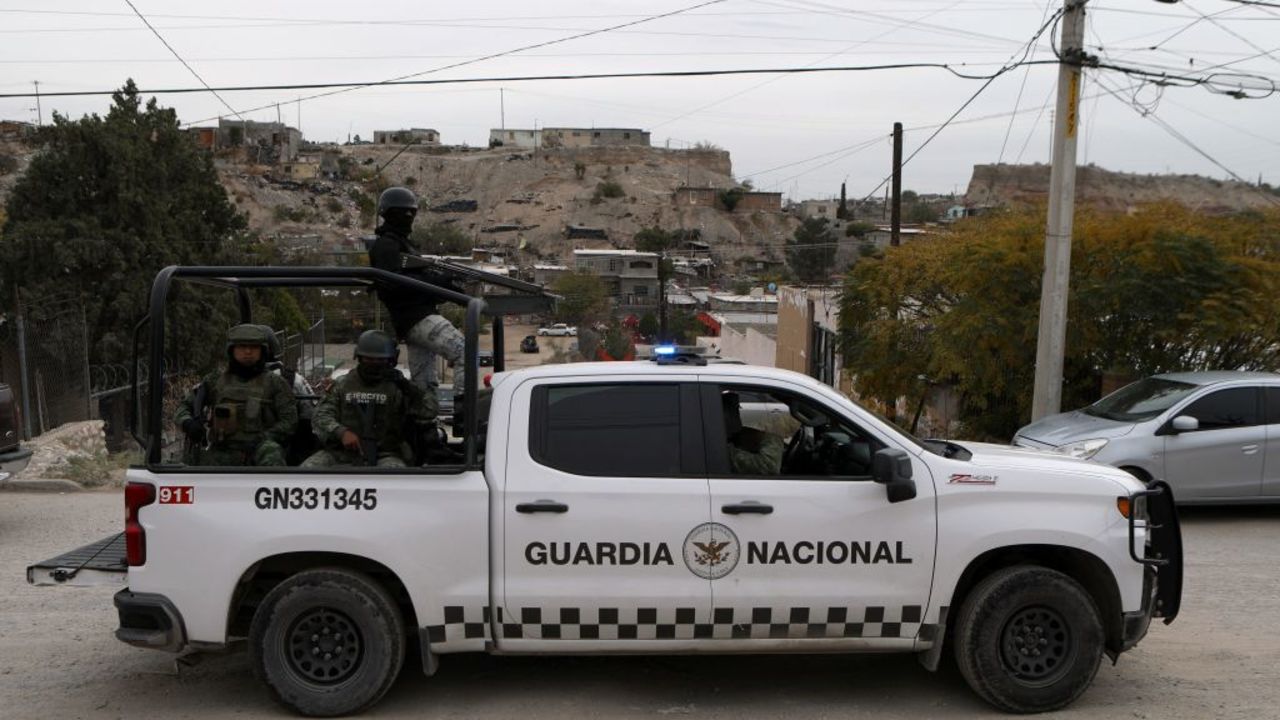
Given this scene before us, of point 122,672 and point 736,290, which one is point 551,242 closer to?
point 736,290

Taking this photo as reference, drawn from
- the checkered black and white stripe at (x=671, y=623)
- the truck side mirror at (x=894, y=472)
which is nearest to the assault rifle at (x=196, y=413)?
the checkered black and white stripe at (x=671, y=623)

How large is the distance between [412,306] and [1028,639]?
4082mm

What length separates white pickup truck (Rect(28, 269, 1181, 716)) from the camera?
531 cm

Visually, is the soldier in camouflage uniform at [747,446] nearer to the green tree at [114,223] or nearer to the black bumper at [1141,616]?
the black bumper at [1141,616]

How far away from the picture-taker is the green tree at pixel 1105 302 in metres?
14.4

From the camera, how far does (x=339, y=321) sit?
37.2m

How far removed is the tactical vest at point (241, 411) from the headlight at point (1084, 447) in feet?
25.0

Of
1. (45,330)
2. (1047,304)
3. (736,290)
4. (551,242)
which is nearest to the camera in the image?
(1047,304)

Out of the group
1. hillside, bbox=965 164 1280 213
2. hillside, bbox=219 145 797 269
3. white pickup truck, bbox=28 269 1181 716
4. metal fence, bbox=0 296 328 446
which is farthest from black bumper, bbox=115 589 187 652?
hillside, bbox=219 145 797 269

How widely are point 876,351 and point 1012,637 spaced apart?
49.5 feet

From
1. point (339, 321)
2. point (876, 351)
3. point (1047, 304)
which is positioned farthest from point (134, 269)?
point (1047, 304)

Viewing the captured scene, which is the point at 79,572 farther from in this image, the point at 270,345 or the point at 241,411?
the point at 270,345

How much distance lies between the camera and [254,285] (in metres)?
6.20

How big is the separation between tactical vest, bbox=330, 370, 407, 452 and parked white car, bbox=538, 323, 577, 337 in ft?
136
